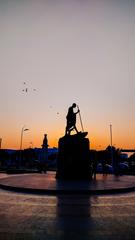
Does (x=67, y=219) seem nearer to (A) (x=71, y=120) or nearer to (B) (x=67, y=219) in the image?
(B) (x=67, y=219)

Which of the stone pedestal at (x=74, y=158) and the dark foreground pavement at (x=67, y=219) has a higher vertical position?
the stone pedestal at (x=74, y=158)

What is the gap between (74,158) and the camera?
16.9 metres

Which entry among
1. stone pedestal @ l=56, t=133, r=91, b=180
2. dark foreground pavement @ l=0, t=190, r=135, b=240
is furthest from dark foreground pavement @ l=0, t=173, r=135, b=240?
stone pedestal @ l=56, t=133, r=91, b=180

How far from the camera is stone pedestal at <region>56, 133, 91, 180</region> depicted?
16.8 m

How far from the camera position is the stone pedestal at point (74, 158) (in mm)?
16766

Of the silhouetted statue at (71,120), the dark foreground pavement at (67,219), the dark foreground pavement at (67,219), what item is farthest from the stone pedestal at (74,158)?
the dark foreground pavement at (67,219)

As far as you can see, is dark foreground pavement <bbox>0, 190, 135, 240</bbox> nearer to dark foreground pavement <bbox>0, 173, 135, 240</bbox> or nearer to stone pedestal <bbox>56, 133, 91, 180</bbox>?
dark foreground pavement <bbox>0, 173, 135, 240</bbox>

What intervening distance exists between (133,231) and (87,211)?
2.39 meters

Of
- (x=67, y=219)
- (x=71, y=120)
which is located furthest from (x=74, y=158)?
(x=67, y=219)

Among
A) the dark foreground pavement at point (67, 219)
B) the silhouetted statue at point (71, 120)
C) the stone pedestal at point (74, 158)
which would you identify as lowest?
the dark foreground pavement at point (67, 219)

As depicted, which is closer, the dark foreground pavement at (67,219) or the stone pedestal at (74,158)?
the dark foreground pavement at (67,219)

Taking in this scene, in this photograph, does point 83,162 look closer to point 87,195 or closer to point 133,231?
point 87,195

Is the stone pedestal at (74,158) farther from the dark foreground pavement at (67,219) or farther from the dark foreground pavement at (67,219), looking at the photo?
the dark foreground pavement at (67,219)

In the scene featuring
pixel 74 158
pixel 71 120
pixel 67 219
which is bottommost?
pixel 67 219
